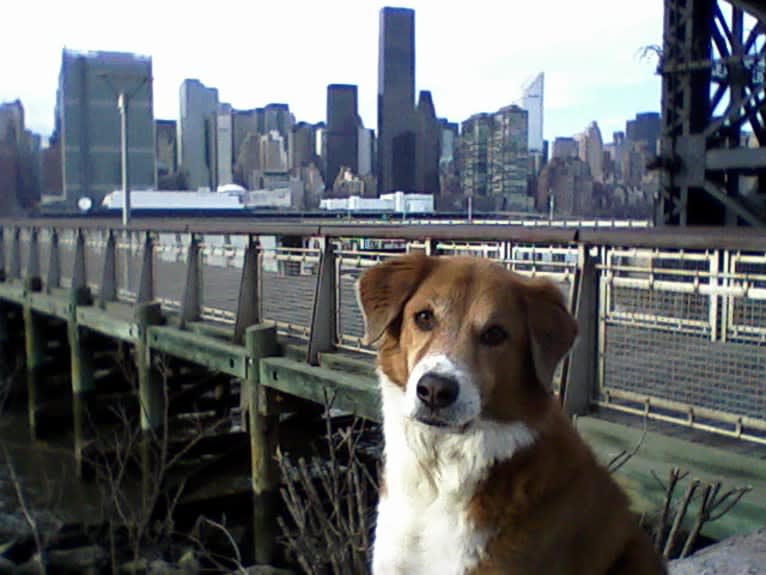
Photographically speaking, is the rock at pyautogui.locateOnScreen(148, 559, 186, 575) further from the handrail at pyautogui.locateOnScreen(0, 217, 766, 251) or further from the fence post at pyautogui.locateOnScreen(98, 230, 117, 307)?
the fence post at pyautogui.locateOnScreen(98, 230, 117, 307)

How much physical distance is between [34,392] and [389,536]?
17778mm

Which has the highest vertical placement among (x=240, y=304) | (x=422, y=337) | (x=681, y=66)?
(x=681, y=66)

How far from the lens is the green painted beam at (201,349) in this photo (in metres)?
10.4

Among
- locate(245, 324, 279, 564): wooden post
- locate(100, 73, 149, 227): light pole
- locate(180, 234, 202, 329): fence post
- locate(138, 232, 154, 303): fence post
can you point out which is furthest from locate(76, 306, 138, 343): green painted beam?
locate(100, 73, 149, 227): light pole

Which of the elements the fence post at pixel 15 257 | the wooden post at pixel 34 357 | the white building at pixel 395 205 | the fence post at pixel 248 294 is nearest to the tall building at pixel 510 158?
the white building at pixel 395 205

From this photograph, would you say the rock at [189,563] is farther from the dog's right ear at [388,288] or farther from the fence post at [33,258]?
the fence post at [33,258]

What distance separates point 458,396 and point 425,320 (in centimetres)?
33

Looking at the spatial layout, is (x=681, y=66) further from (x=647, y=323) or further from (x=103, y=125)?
(x=103, y=125)

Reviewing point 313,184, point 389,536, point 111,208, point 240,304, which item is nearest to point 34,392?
point 240,304

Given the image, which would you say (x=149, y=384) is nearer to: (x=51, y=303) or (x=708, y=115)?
(x=51, y=303)

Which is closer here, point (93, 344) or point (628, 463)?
point (628, 463)

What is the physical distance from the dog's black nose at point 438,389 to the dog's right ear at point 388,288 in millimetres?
381

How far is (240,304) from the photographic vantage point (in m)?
10.8

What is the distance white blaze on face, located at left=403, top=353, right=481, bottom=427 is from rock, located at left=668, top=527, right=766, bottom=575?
2098mm
